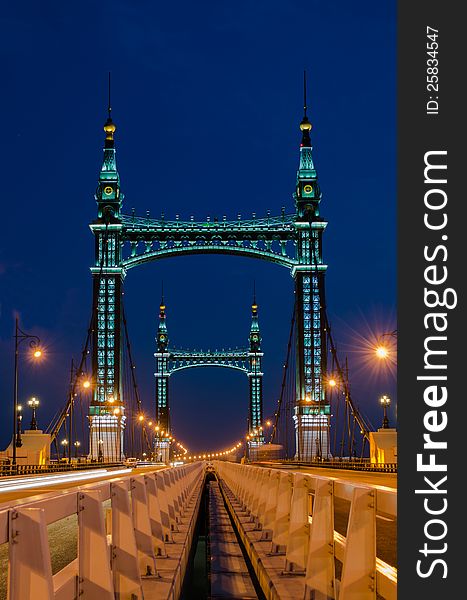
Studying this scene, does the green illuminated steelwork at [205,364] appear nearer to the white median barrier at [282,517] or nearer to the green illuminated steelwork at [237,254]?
the green illuminated steelwork at [237,254]

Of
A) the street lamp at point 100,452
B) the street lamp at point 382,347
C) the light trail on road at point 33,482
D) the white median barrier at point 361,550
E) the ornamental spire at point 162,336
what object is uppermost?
the ornamental spire at point 162,336

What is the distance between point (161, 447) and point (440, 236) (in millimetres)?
155354

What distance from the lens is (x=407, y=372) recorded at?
5191 mm

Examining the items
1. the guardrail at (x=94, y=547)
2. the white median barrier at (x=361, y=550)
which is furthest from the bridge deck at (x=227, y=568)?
the white median barrier at (x=361, y=550)

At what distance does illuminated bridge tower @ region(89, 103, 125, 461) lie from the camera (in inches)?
3391

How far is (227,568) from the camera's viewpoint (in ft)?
33.6

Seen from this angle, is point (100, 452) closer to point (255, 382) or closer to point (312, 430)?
point (312, 430)

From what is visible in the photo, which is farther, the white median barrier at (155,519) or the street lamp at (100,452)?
the street lamp at (100,452)

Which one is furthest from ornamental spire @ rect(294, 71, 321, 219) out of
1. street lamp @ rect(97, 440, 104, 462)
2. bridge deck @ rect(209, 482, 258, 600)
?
bridge deck @ rect(209, 482, 258, 600)

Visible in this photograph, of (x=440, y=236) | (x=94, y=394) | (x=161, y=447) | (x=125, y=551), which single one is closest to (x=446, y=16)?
(x=440, y=236)

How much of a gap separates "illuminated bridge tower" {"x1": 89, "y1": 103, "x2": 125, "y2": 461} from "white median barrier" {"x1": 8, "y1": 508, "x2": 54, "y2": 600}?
261 ft

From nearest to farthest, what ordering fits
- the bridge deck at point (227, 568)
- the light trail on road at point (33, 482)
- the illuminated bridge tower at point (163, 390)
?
the bridge deck at point (227, 568), the light trail on road at point (33, 482), the illuminated bridge tower at point (163, 390)

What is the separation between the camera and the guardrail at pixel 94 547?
4.34m

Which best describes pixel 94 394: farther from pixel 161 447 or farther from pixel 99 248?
pixel 161 447
